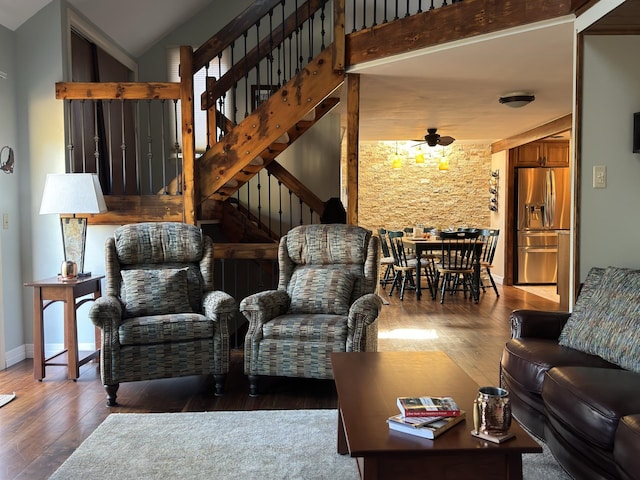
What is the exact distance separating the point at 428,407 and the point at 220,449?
1242 mm

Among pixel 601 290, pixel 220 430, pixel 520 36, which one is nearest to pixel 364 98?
pixel 520 36

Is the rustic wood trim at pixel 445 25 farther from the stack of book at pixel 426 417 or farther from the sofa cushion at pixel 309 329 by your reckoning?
the stack of book at pixel 426 417

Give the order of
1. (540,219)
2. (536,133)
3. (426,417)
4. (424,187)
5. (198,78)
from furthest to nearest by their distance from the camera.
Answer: (424,187) < (540,219) < (536,133) < (198,78) < (426,417)

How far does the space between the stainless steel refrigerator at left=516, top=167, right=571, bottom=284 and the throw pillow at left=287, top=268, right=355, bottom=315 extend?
5.88 metres

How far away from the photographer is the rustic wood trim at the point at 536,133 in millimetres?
7039

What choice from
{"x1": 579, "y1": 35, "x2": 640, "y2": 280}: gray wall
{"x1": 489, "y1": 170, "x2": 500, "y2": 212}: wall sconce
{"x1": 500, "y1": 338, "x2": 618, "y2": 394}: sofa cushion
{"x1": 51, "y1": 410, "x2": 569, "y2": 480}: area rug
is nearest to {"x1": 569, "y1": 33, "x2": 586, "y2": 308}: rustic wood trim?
{"x1": 579, "y1": 35, "x2": 640, "y2": 280}: gray wall

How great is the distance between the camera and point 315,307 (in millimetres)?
3832

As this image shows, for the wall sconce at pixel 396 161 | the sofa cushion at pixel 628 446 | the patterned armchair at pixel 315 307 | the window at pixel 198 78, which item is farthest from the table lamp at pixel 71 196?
the wall sconce at pixel 396 161

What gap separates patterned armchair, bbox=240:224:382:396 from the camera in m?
3.49

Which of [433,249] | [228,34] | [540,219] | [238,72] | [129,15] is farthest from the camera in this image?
[540,219]

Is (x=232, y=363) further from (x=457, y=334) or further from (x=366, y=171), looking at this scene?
(x=366, y=171)

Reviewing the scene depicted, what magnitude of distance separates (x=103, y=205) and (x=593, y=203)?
340 centimetres

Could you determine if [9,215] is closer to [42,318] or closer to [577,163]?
[42,318]

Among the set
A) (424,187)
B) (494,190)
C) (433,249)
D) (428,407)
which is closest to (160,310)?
(428,407)
